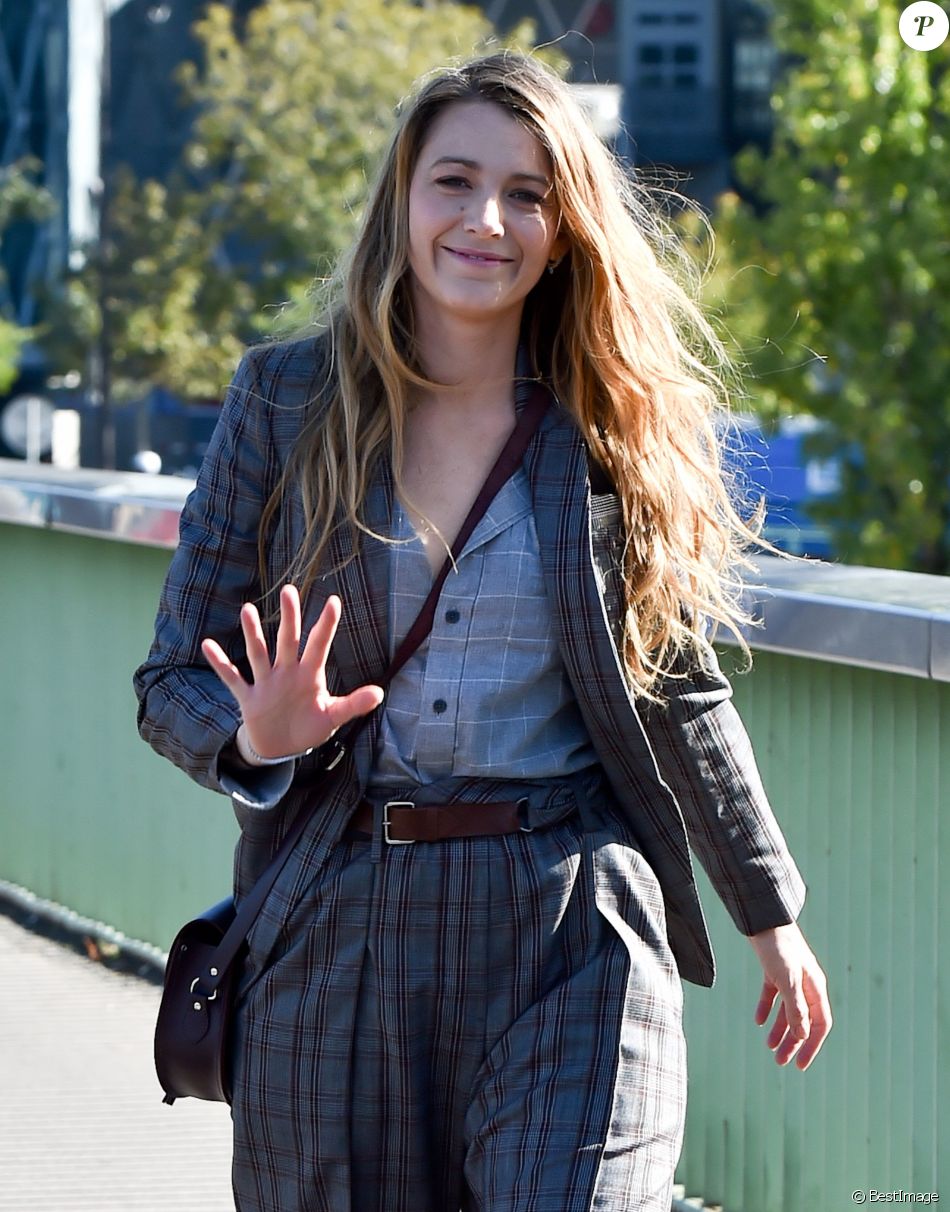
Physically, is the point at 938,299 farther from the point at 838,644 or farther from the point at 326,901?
the point at 326,901

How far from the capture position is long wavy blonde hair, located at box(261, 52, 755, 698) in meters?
2.51

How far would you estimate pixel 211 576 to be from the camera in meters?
2.49

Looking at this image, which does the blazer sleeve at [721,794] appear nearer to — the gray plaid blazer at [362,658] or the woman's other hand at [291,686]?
the gray plaid blazer at [362,658]

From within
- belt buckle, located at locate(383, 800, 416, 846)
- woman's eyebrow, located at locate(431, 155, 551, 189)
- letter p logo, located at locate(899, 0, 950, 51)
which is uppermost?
letter p logo, located at locate(899, 0, 950, 51)

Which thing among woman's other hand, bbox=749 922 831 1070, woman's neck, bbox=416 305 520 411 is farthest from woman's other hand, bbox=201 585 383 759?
woman's other hand, bbox=749 922 831 1070

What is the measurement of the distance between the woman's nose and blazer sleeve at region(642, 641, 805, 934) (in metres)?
0.61

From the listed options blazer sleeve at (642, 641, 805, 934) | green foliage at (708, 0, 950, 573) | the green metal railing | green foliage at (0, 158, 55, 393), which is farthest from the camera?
green foliage at (0, 158, 55, 393)

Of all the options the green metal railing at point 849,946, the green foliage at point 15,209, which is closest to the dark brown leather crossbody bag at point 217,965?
the green metal railing at point 849,946

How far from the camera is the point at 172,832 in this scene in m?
5.68

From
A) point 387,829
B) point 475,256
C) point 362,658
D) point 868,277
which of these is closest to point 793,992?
point 387,829

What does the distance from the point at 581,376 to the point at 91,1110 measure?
2805 millimetres

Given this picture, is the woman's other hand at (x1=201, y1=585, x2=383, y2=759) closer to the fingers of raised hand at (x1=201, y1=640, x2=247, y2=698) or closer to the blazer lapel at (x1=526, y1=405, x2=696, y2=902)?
the fingers of raised hand at (x1=201, y1=640, x2=247, y2=698)

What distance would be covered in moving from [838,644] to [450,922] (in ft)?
3.99

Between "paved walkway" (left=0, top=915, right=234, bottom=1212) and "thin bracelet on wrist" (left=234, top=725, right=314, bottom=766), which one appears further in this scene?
"paved walkway" (left=0, top=915, right=234, bottom=1212)
